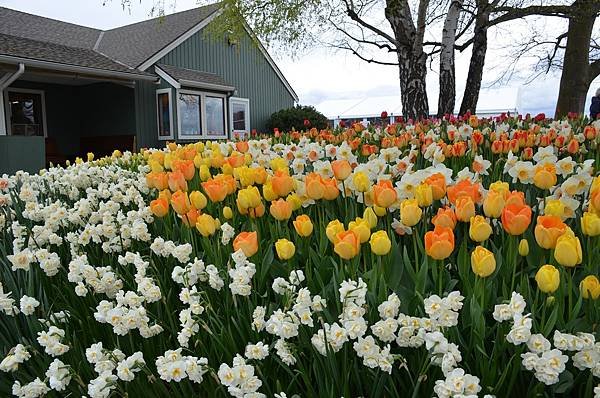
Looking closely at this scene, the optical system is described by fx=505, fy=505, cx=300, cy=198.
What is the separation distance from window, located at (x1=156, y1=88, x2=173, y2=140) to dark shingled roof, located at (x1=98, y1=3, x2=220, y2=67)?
1253 mm

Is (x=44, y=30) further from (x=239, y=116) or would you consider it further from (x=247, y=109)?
(x=247, y=109)

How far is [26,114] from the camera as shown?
50.7 feet

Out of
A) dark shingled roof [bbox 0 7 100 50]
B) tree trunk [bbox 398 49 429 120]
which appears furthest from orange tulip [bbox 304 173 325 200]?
dark shingled roof [bbox 0 7 100 50]

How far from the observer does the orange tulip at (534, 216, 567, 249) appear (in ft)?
3.69

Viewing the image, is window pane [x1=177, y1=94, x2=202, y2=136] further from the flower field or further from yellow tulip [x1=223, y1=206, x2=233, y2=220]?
yellow tulip [x1=223, y1=206, x2=233, y2=220]

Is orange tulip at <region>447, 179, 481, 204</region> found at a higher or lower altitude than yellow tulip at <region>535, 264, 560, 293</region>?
higher

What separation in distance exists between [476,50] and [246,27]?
461 cm

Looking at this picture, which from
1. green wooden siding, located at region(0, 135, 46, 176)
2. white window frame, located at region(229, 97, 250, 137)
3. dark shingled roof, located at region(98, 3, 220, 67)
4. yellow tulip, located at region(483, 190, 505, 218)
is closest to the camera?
yellow tulip, located at region(483, 190, 505, 218)


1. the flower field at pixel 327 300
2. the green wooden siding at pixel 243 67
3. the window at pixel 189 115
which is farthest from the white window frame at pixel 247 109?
the flower field at pixel 327 300

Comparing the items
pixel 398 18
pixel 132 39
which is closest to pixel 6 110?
pixel 132 39

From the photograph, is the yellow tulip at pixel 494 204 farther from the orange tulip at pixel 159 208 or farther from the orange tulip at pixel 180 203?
the orange tulip at pixel 159 208

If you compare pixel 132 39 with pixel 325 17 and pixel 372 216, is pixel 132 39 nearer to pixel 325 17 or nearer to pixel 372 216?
pixel 325 17

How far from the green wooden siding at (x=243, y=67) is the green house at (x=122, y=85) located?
0.05m

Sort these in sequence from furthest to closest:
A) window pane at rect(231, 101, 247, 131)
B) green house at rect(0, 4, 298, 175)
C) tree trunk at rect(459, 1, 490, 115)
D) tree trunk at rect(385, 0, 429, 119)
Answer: window pane at rect(231, 101, 247, 131)
green house at rect(0, 4, 298, 175)
tree trunk at rect(459, 1, 490, 115)
tree trunk at rect(385, 0, 429, 119)
